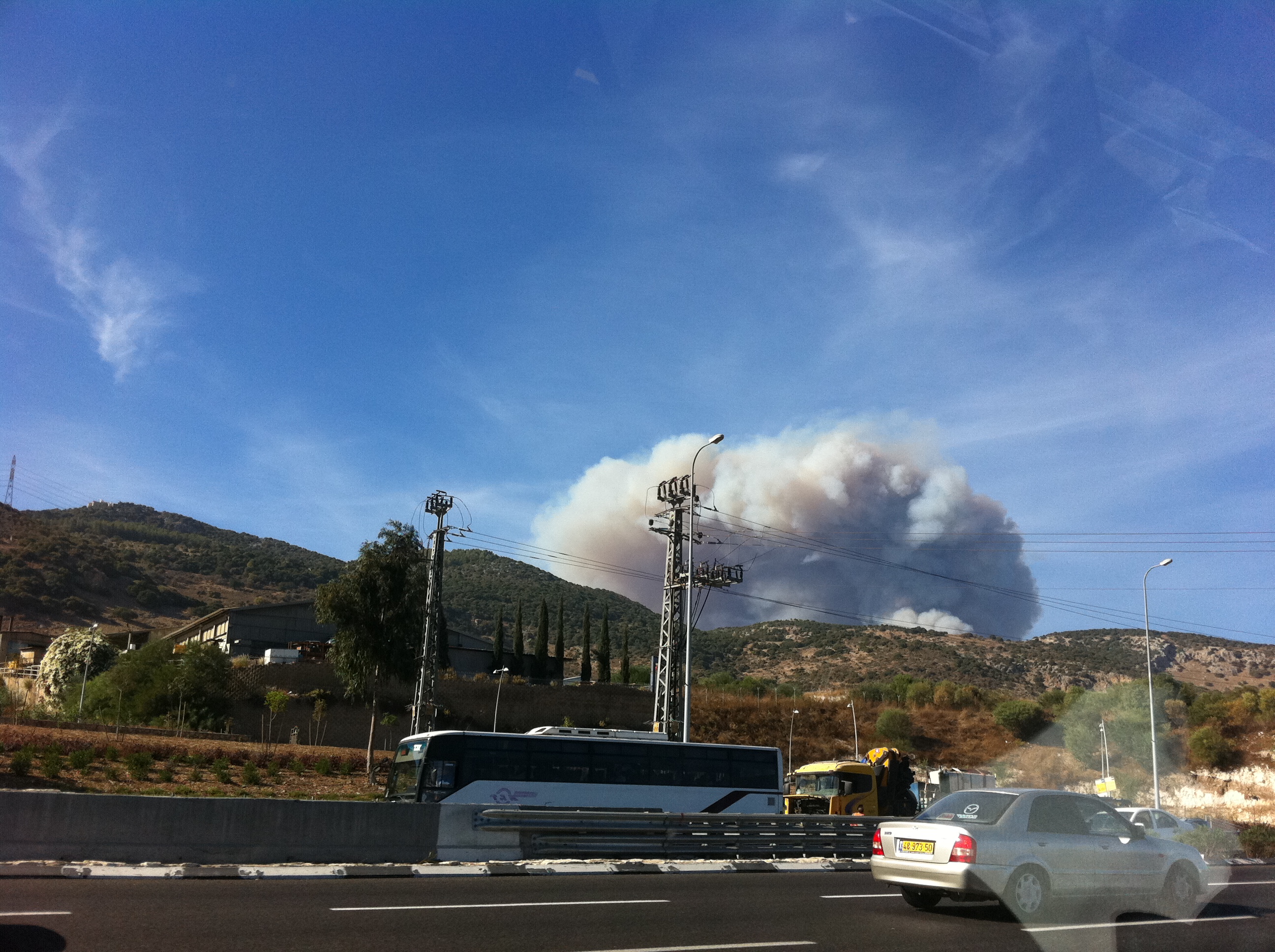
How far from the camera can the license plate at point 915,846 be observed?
10.8 metres

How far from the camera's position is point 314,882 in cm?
1283

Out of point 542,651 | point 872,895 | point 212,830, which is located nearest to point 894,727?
point 542,651

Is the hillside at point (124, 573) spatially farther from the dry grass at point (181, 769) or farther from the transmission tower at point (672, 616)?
the transmission tower at point (672, 616)

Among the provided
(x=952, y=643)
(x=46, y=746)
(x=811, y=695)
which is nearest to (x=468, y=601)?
(x=952, y=643)

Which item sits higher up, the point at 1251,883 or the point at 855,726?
the point at 855,726

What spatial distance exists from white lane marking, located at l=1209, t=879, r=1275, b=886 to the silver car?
17.2 ft

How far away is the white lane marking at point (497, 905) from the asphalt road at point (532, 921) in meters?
0.04

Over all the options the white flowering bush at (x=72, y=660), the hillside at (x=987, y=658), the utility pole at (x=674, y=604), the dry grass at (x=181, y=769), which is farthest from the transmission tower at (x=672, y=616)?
the hillside at (x=987, y=658)

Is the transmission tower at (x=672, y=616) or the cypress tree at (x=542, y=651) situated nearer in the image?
the transmission tower at (x=672, y=616)

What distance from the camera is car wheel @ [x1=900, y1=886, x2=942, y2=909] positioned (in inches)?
454

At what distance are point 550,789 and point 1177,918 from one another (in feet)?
52.4

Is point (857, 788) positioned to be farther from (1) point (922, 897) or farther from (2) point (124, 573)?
(2) point (124, 573)

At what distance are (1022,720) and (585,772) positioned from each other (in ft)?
199

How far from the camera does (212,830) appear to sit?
47.9 feet
